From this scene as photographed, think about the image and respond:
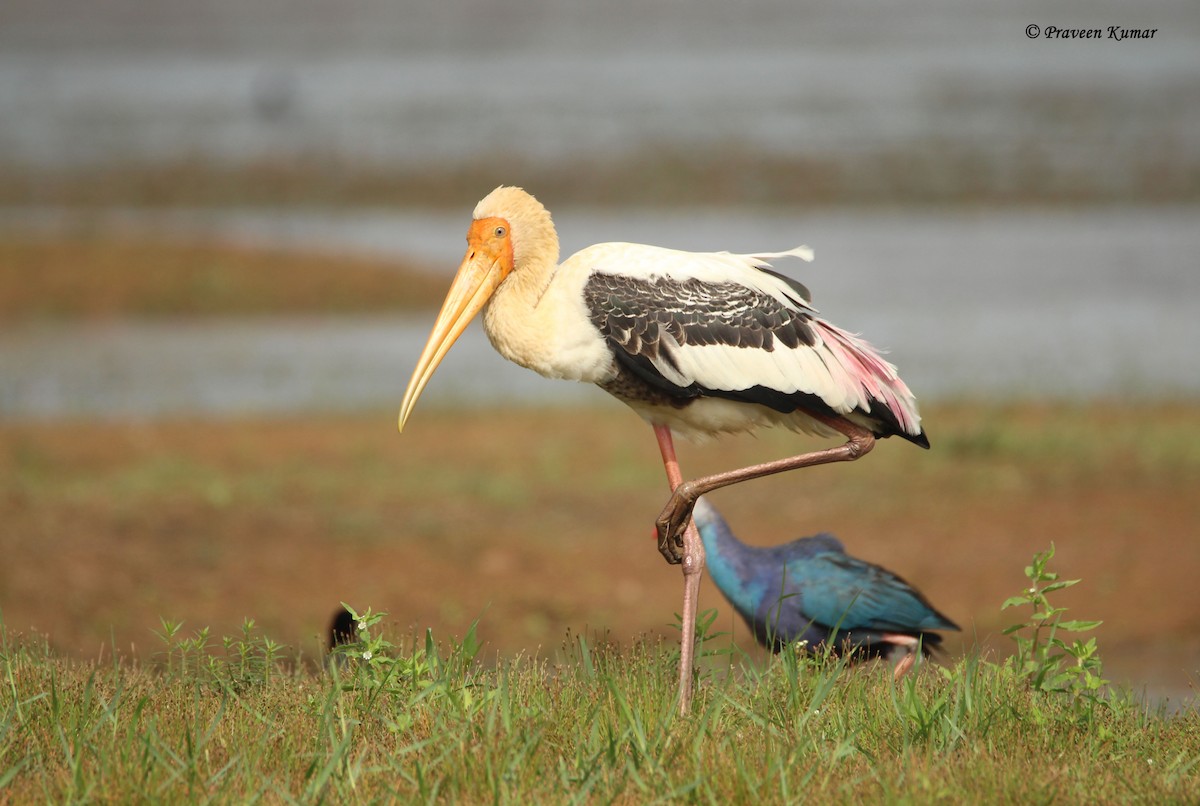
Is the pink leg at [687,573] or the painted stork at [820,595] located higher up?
the pink leg at [687,573]

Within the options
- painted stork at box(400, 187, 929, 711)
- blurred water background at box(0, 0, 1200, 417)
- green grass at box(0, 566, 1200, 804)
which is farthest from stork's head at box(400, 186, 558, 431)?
blurred water background at box(0, 0, 1200, 417)

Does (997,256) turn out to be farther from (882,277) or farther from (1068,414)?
(1068,414)

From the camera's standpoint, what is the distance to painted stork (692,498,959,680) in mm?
5527

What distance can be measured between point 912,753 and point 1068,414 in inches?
287

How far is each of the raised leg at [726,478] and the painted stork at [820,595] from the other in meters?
0.63

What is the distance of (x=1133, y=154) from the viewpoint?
Answer: 74.9 ft

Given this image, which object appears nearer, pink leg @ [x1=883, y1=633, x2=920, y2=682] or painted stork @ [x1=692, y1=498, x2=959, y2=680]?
pink leg @ [x1=883, y1=633, x2=920, y2=682]

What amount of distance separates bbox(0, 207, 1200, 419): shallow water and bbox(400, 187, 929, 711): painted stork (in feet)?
21.1

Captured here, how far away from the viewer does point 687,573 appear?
15.9 feet

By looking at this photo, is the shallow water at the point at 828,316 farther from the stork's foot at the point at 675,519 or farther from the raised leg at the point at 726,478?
the stork's foot at the point at 675,519

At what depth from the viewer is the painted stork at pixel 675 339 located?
4.71 metres

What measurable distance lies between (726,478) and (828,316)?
8913mm

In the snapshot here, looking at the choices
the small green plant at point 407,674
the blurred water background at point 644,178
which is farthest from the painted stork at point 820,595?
the blurred water background at point 644,178

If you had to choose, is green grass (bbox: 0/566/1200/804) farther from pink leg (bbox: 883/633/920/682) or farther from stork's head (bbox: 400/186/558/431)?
stork's head (bbox: 400/186/558/431)
